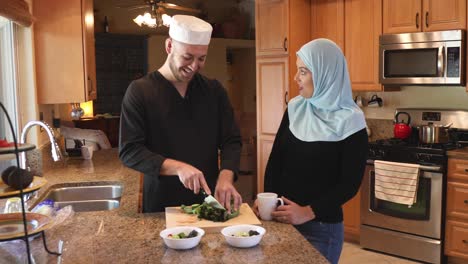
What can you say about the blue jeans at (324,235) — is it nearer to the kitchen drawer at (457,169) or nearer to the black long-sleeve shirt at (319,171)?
the black long-sleeve shirt at (319,171)

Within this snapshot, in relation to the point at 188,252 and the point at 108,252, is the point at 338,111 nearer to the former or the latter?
the point at 188,252

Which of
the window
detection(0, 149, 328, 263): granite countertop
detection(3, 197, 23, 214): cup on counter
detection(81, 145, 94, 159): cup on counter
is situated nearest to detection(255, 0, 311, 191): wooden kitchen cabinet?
detection(81, 145, 94, 159): cup on counter

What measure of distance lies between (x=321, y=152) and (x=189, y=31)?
666mm

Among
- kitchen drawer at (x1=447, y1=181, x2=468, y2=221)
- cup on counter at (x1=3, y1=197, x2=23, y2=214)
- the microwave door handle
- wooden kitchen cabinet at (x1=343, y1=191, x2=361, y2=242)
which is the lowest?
wooden kitchen cabinet at (x1=343, y1=191, x2=361, y2=242)

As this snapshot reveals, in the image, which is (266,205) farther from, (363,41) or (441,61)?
(363,41)

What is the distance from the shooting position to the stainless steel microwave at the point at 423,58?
381 centimetres

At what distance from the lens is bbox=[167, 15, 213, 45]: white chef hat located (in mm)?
1821

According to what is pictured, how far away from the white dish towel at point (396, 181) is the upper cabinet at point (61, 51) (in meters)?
2.32

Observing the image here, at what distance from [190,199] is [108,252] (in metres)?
0.59

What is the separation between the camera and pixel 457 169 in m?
3.67

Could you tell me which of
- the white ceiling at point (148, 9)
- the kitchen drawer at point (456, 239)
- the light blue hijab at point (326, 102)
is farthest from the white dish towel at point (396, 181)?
the white ceiling at point (148, 9)

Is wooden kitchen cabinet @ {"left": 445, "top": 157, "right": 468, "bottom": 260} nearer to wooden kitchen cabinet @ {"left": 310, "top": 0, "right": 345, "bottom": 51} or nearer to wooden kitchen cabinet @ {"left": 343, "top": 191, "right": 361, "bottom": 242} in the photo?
wooden kitchen cabinet @ {"left": 343, "top": 191, "right": 361, "bottom": 242}

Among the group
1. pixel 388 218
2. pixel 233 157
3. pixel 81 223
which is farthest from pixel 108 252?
pixel 388 218

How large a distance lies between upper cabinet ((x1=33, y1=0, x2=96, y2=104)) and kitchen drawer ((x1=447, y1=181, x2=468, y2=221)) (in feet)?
8.87
